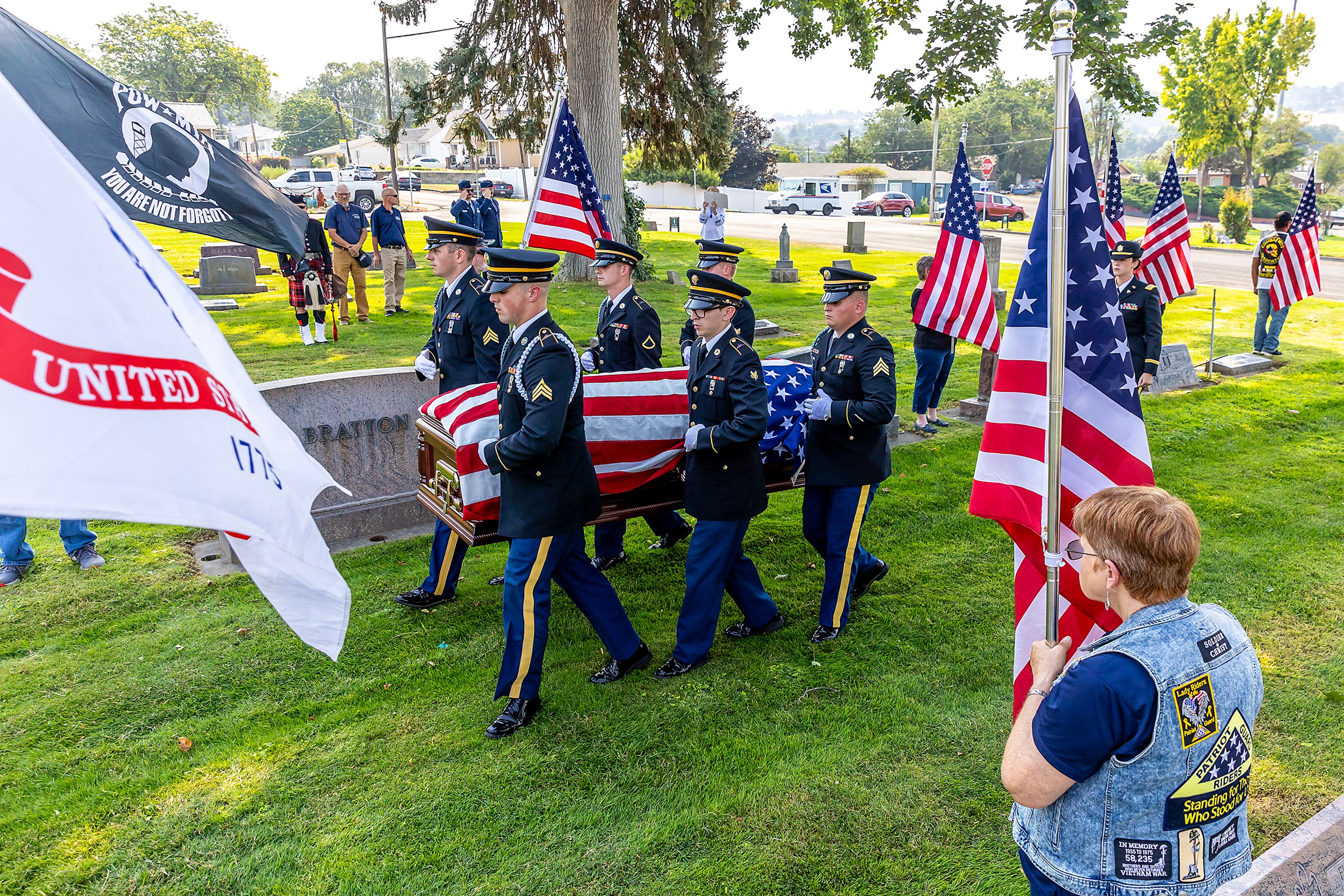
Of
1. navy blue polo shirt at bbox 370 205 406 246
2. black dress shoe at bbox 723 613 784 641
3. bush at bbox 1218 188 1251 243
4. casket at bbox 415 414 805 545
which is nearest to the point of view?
casket at bbox 415 414 805 545

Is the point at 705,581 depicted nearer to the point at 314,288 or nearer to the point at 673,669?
the point at 673,669

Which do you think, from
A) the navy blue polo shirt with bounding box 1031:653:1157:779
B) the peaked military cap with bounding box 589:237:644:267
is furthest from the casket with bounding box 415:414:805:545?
the navy blue polo shirt with bounding box 1031:653:1157:779

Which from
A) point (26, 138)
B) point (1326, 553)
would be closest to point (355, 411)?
Result: point (26, 138)

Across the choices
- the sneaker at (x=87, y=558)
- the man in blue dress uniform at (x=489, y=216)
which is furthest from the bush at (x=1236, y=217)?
the sneaker at (x=87, y=558)

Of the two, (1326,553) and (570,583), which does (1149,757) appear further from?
(1326,553)

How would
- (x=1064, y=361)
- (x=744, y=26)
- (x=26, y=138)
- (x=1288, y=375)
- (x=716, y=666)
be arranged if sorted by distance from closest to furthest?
1. (x=26, y=138)
2. (x=1064, y=361)
3. (x=716, y=666)
4. (x=1288, y=375)
5. (x=744, y=26)

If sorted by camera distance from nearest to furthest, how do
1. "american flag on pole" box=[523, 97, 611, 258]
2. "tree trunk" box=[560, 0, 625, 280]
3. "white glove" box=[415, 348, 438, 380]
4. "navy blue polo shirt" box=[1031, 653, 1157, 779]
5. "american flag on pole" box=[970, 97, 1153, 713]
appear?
1. "navy blue polo shirt" box=[1031, 653, 1157, 779]
2. "american flag on pole" box=[970, 97, 1153, 713]
3. "white glove" box=[415, 348, 438, 380]
4. "american flag on pole" box=[523, 97, 611, 258]
5. "tree trunk" box=[560, 0, 625, 280]

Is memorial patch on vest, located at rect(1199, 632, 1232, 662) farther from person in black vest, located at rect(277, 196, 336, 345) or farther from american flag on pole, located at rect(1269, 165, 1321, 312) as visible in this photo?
american flag on pole, located at rect(1269, 165, 1321, 312)

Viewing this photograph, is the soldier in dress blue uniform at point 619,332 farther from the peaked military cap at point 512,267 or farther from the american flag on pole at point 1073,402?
the american flag on pole at point 1073,402

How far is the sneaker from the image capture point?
17.9 ft

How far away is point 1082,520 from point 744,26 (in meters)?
15.7

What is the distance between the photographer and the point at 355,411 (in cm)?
619

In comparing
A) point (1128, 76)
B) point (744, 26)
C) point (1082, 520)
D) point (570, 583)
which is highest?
point (744, 26)

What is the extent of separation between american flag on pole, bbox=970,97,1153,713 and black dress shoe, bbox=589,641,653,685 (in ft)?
6.80
